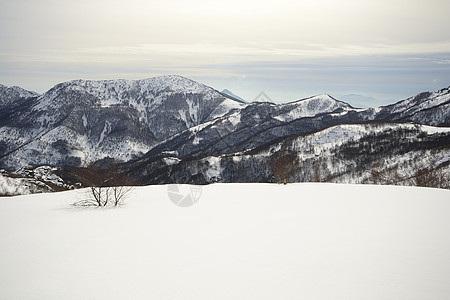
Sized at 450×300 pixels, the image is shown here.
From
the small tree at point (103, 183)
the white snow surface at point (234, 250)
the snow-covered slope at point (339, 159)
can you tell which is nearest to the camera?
the white snow surface at point (234, 250)

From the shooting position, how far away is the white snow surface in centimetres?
998

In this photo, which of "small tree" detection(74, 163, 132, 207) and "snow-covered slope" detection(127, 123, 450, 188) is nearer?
"small tree" detection(74, 163, 132, 207)

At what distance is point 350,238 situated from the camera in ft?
45.2

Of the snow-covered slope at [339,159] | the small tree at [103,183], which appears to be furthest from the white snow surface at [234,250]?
the snow-covered slope at [339,159]

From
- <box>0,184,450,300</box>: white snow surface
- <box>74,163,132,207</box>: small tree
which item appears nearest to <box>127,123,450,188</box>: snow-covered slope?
<box>74,163,132,207</box>: small tree

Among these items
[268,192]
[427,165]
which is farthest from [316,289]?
[427,165]

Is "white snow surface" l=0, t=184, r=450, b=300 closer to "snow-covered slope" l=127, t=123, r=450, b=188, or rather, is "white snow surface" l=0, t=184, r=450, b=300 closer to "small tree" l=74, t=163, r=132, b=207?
"small tree" l=74, t=163, r=132, b=207

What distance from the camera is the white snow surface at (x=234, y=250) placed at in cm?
998

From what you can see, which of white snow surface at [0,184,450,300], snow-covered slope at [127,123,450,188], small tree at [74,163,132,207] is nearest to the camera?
white snow surface at [0,184,450,300]

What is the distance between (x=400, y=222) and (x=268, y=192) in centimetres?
1202

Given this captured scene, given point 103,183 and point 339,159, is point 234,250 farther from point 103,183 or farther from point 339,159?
point 339,159

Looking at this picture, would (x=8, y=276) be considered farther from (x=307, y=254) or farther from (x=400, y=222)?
(x=400, y=222)

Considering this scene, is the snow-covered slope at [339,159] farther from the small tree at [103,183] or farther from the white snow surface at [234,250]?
the white snow surface at [234,250]

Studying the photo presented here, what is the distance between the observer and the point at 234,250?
12.9 metres
